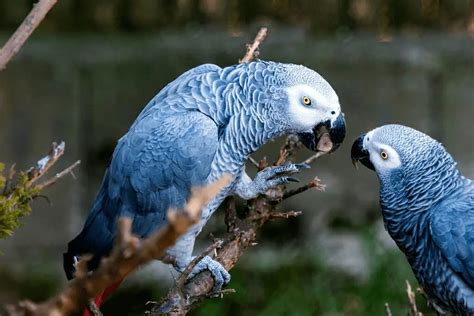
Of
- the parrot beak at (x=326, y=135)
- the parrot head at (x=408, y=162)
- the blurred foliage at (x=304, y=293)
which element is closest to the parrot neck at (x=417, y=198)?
the parrot head at (x=408, y=162)

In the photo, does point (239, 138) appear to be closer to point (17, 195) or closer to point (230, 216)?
point (230, 216)

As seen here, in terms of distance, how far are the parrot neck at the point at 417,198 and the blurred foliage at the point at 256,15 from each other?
1.41 m

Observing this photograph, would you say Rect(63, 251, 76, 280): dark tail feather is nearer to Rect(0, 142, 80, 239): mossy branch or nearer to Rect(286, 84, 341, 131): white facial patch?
Rect(0, 142, 80, 239): mossy branch

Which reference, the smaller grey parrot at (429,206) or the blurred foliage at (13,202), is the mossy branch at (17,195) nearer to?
the blurred foliage at (13,202)

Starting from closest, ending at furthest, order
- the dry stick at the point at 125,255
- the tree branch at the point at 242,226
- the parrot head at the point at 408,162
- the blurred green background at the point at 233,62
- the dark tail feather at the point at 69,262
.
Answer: the dry stick at the point at 125,255, the tree branch at the point at 242,226, the dark tail feather at the point at 69,262, the parrot head at the point at 408,162, the blurred green background at the point at 233,62

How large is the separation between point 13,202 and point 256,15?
2029 millimetres

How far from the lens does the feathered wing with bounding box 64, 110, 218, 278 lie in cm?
169

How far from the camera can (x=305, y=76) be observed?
168 centimetres

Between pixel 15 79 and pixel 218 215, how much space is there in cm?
100

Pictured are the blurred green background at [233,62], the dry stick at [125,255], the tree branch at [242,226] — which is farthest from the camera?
the blurred green background at [233,62]

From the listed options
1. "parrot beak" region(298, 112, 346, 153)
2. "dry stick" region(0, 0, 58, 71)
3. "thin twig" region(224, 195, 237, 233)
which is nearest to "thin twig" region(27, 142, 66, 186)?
"dry stick" region(0, 0, 58, 71)

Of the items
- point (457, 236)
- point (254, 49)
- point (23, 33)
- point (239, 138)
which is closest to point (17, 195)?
point (23, 33)

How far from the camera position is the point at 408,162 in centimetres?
182

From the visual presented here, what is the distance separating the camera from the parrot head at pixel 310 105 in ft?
5.46
